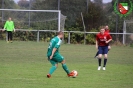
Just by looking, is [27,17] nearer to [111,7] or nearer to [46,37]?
[46,37]

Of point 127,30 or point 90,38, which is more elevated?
point 127,30

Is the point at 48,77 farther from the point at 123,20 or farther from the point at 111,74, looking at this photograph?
the point at 123,20

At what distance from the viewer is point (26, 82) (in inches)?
559

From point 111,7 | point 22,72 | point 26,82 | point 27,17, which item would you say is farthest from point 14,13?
point 26,82

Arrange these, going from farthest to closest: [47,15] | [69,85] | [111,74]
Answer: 1. [47,15]
2. [111,74]
3. [69,85]

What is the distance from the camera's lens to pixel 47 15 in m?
40.3

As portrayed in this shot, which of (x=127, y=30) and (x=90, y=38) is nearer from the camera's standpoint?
(x=90, y=38)

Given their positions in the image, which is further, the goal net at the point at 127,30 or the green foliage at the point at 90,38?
the green foliage at the point at 90,38

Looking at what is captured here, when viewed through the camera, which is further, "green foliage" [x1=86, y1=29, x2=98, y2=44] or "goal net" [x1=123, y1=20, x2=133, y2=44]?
"green foliage" [x1=86, y1=29, x2=98, y2=44]

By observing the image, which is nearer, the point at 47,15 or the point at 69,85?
the point at 69,85

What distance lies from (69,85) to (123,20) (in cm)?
3071

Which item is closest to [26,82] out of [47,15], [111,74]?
[111,74]

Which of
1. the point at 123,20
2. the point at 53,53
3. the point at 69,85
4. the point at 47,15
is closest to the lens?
the point at 69,85

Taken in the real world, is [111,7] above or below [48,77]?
above
